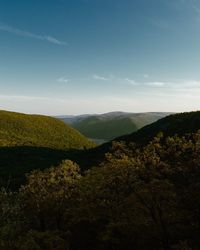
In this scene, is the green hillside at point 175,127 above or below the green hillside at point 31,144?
above

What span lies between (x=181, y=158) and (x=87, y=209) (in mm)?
9260

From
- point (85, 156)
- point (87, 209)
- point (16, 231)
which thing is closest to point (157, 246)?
point (87, 209)

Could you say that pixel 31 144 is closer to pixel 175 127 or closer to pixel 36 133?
pixel 36 133

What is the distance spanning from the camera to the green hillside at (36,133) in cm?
14712

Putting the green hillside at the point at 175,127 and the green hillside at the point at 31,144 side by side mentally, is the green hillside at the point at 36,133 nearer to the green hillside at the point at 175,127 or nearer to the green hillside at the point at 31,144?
the green hillside at the point at 31,144

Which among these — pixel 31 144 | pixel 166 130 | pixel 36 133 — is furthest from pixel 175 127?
pixel 36 133

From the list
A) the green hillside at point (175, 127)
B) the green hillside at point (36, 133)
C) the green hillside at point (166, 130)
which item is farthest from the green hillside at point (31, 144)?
the green hillside at point (175, 127)

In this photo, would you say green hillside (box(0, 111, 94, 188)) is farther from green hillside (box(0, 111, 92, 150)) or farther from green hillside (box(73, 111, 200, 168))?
green hillside (box(73, 111, 200, 168))

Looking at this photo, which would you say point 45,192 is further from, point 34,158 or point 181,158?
point 34,158

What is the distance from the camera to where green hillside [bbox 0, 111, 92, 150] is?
147m

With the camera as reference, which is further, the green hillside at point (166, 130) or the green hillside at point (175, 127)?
the green hillside at point (166, 130)

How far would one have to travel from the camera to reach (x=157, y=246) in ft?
118

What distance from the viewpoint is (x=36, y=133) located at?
6550 inches

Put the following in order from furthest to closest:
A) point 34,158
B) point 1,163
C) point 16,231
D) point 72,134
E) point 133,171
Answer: point 72,134, point 34,158, point 1,163, point 16,231, point 133,171
